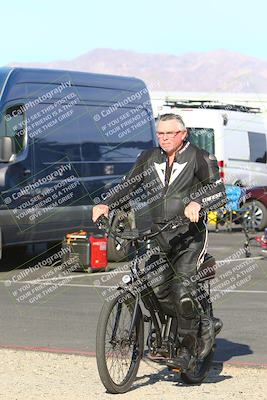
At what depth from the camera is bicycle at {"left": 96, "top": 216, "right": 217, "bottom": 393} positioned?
7.77 m

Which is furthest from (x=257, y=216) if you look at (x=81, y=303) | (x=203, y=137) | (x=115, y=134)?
(x=81, y=303)

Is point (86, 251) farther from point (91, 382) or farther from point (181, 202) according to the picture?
point (181, 202)

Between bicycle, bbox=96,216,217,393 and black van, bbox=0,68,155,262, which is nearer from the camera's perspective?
bicycle, bbox=96,216,217,393

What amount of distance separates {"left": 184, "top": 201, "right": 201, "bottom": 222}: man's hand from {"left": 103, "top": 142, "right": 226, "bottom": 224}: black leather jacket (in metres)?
0.35

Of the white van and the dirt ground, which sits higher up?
the dirt ground

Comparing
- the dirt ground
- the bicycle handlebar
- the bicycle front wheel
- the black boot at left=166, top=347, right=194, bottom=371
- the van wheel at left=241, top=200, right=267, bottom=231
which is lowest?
the van wheel at left=241, top=200, right=267, bottom=231

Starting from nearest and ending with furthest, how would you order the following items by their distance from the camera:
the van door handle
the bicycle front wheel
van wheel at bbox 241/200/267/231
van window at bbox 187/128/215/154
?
1. the bicycle front wheel
2. the van door handle
3. van wheel at bbox 241/200/267/231
4. van window at bbox 187/128/215/154

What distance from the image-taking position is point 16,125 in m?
16.6

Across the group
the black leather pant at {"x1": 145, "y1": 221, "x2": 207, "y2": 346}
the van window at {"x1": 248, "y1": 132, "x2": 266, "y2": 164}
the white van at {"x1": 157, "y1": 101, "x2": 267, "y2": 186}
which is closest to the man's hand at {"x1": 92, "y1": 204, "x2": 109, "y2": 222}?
the black leather pant at {"x1": 145, "y1": 221, "x2": 207, "y2": 346}

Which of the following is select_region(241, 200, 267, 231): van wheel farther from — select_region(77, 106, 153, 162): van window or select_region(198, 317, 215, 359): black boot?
select_region(198, 317, 215, 359): black boot

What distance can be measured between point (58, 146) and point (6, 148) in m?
1.15

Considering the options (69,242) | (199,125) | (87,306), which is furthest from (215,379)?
(199,125)

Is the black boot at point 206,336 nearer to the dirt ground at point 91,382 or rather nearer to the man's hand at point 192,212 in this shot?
the dirt ground at point 91,382

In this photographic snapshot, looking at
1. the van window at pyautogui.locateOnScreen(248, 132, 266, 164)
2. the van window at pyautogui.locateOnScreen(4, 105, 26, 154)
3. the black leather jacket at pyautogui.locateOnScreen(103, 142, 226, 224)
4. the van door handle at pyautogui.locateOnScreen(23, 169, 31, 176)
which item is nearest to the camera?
the black leather jacket at pyautogui.locateOnScreen(103, 142, 226, 224)
